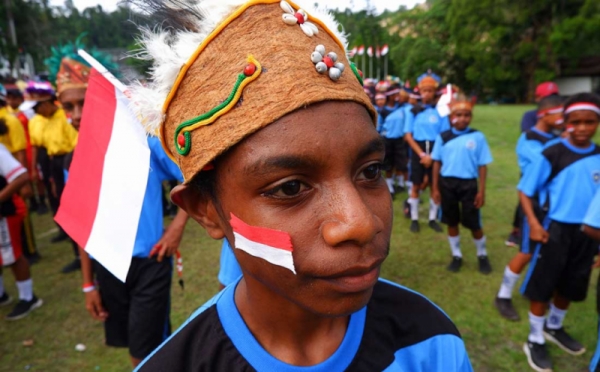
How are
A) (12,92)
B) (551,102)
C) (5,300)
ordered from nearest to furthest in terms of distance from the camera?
(551,102), (5,300), (12,92)

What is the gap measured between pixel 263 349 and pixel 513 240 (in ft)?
18.5

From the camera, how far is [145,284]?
2.71 metres

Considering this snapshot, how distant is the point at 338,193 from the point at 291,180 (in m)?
0.13

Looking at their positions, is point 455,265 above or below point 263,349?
below

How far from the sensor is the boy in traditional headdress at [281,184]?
40.9 inches

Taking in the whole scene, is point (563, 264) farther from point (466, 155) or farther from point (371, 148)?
point (371, 148)

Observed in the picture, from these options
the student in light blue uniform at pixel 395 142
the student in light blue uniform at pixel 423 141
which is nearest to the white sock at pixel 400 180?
the student in light blue uniform at pixel 395 142

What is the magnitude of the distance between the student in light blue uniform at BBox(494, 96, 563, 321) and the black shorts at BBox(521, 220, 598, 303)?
0.20 metres

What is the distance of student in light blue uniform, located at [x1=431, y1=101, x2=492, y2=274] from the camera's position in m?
5.04

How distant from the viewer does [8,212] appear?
14.5 feet

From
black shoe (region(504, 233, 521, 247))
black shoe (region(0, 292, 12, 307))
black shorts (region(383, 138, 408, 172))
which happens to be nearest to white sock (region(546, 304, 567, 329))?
black shoe (region(504, 233, 521, 247))

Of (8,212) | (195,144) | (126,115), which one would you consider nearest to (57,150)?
(8,212)

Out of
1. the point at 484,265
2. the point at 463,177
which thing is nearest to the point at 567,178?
the point at 463,177

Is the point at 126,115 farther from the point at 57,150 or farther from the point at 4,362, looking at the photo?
the point at 57,150
